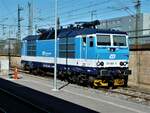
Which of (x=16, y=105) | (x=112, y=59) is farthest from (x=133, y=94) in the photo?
(x=16, y=105)

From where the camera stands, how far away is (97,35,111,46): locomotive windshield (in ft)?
Result: 74.4

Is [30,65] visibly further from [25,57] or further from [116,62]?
[116,62]

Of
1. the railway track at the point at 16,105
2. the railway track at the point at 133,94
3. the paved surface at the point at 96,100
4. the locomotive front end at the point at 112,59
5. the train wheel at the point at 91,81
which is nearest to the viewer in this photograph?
the railway track at the point at 16,105

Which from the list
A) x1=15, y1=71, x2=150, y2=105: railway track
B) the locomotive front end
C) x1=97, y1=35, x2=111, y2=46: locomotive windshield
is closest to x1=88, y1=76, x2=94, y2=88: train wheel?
the locomotive front end

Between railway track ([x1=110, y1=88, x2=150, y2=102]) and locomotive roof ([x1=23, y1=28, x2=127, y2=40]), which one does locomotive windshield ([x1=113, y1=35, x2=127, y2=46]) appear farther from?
railway track ([x1=110, y1=88, x2=150, y2=102])

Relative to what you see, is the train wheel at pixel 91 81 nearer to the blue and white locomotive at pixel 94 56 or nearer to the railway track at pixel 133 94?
the blue and white locomotive at pixel 94 56

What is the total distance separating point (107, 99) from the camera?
18344mm

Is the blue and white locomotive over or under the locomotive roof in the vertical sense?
under

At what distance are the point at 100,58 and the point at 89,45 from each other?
1.04 meters

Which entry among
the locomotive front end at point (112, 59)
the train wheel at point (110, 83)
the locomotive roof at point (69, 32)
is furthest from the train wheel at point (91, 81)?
the locomotive roof at point (69, 32)

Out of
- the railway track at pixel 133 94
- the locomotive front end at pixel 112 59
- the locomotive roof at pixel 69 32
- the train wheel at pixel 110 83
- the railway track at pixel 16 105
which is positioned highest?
the locomotive roof at pixel 69 32

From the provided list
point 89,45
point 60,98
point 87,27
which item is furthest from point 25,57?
point 60,98

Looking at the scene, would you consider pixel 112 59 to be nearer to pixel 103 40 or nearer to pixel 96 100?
pixel 103 40

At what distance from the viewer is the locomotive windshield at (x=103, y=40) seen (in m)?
22.7
